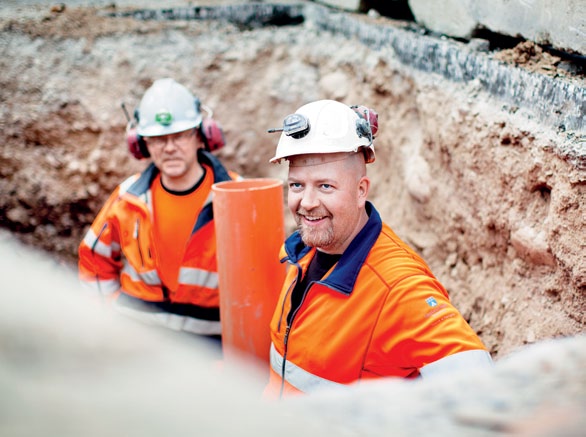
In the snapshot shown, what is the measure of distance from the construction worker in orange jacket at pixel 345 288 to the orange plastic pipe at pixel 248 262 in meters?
0.20

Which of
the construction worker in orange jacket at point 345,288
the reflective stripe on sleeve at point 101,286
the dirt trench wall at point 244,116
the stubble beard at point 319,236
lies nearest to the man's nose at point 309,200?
the construction worker in orange jacket at point 345,288

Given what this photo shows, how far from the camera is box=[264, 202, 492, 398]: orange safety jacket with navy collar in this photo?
1.86m

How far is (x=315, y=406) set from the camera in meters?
0.99

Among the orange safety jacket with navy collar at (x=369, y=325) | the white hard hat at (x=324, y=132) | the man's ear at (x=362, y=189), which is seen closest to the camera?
the orange safety jacket with navy collar at (x=369, y=325)

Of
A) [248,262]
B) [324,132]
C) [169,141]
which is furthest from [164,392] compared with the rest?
[169,141]

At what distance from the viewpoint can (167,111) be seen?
3592mm

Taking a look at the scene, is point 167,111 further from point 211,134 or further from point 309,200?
point 309,200

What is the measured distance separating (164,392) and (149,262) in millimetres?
2798

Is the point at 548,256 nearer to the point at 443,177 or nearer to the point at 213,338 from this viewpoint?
the point at 443,177

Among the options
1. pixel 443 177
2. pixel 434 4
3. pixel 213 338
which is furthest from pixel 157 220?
pixel 434 4

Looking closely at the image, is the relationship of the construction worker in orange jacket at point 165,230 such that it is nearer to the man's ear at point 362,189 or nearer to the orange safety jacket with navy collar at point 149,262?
the orange safety jacket with navy collar at point 149,262

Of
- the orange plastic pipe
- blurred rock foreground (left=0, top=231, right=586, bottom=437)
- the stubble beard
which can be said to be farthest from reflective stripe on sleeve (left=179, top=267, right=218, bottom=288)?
blurred rock foreground (left=0, top=231, right=586, bottom=437)

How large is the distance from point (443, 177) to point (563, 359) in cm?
247

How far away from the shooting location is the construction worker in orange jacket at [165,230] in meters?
3.47
